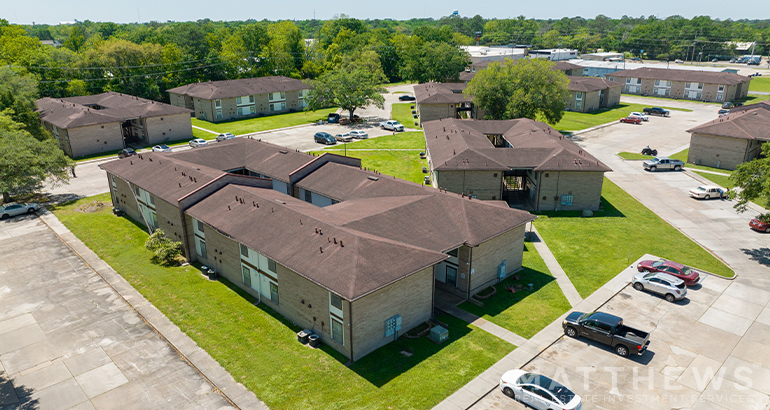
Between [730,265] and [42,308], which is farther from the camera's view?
[730,265]

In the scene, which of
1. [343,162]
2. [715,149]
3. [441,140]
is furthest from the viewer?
[715,149]

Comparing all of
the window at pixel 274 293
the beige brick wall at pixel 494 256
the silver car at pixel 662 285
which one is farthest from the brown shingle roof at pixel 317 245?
the silver car at pixel 662 285

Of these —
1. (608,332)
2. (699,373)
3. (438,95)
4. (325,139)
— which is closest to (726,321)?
(699,373)

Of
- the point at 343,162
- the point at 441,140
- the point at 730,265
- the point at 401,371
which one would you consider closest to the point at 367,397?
the point at 401,371

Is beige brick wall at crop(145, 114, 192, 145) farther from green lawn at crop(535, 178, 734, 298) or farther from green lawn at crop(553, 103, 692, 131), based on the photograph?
green lawn at crop(553, 103, 692, 131)

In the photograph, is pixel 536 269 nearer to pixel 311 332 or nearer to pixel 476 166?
pixel 476 166

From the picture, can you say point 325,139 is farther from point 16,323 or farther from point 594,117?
point 594,117
